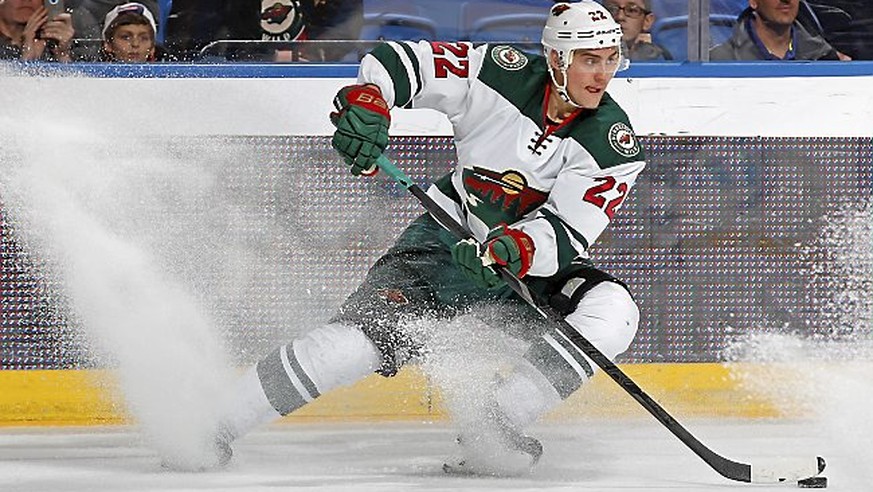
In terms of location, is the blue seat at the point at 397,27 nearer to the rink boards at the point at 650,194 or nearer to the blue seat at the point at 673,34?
the rink boards at the point at 650,194

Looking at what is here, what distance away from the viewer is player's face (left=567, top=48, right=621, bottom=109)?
3078mm

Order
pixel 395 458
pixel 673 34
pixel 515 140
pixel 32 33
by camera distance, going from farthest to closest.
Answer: pixel 673 34, pixel 32 33, pixel 395 458, pixel 515 140

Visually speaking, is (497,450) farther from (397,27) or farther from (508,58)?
(397,27)

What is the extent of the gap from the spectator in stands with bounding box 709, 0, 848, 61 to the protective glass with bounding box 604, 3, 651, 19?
219 millimetres

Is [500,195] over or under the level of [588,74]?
under

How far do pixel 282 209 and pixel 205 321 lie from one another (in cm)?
47

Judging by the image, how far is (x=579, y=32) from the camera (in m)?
3.07

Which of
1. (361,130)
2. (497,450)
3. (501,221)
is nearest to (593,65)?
(501,221)

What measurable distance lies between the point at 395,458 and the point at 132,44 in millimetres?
1339

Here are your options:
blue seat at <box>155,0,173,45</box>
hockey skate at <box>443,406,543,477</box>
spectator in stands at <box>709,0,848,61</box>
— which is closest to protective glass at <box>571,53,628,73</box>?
hockey skate at <box>443,406,543,477</box>

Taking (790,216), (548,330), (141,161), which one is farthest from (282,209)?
(790,216)

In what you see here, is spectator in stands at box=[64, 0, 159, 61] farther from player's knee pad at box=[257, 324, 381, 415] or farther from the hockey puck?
the hockey puck

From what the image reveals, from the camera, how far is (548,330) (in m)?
3.17

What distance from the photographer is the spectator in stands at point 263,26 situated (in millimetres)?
3967
